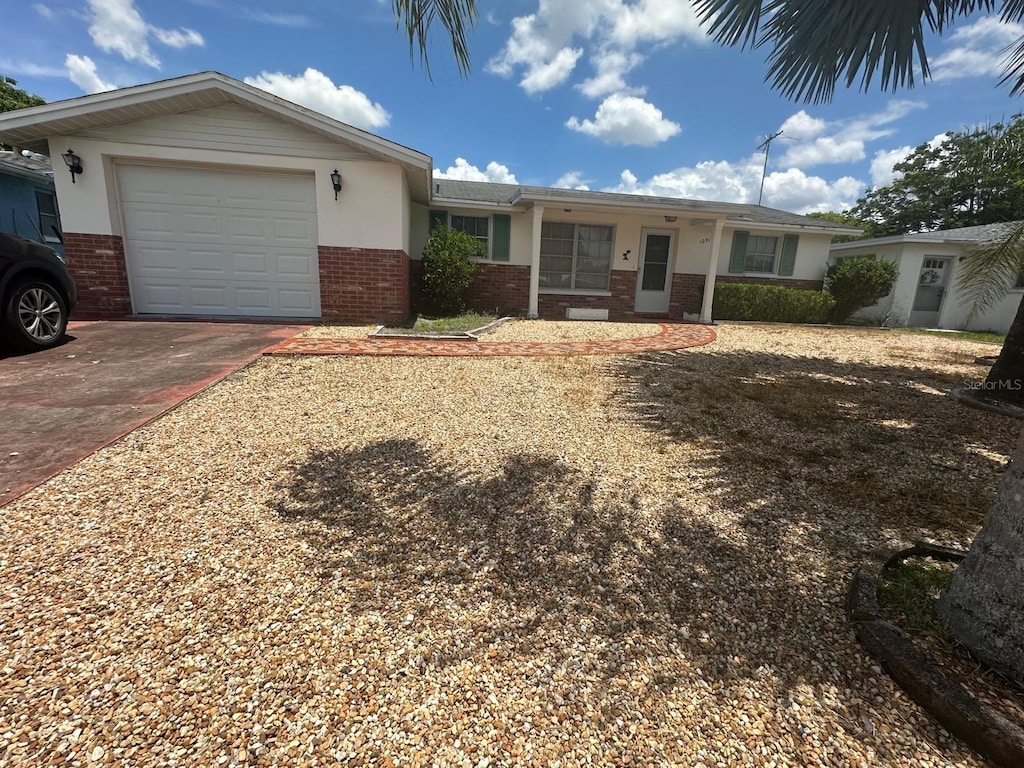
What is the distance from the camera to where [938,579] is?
2.09 metres

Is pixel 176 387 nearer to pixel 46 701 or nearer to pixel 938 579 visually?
pixel 46 701

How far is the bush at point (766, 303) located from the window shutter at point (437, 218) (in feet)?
25.3

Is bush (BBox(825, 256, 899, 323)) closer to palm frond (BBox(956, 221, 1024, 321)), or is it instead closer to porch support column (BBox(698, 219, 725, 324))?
porch support column (BBox(698, 219, 725, 324))

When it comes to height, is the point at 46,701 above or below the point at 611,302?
below

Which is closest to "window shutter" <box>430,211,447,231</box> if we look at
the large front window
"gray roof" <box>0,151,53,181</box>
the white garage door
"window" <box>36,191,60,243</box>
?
the large front window

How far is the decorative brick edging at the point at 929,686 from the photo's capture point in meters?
1.33

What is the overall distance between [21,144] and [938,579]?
43.4 feet

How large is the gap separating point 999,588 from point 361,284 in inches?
364

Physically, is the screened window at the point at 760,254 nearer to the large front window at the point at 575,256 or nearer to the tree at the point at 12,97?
the large front window at the point at 575,256

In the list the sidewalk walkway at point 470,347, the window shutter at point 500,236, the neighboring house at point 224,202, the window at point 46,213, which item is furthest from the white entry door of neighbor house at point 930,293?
the window at point 46,213

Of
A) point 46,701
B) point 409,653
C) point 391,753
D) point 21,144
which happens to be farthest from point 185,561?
point 21,144

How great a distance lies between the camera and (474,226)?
12195 mm

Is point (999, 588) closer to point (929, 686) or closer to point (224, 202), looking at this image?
point (929, 686)

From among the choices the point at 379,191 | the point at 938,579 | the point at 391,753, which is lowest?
the point at 391,753
